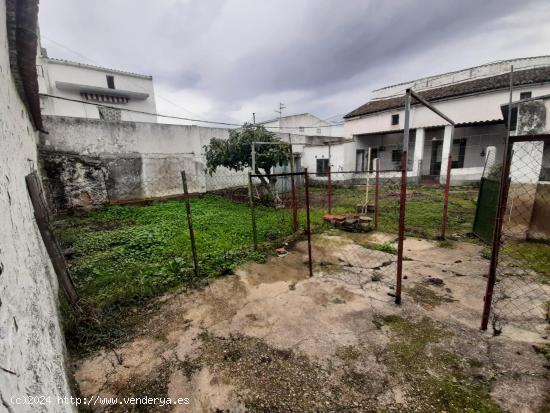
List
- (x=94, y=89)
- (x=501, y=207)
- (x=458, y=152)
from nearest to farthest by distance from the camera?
(x=501, y=207)
(x=458, y=152)
(x=94, y=89)

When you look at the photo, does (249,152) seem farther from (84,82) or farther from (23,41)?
(84,82)

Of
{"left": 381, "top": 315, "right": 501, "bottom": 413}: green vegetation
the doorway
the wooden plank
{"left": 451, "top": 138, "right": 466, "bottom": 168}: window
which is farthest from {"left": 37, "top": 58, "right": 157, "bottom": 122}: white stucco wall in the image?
{"left": 451, "top": 138, "right": 466, "bottom": 168}: window

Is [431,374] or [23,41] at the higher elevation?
[23,41]

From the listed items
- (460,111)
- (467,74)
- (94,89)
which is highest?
(94,89)

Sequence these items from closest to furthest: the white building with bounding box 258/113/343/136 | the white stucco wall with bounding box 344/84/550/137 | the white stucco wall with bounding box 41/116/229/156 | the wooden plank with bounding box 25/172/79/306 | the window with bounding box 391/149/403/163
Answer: the wooden plank with bounding box 25/172/79/306, the white stucco wall with bounding box 41/116/229/156, the white stucco wall with bounding box 344/84/550/137, the window with bounding box 391/149/403/163, the white building with bounding box 258/113/343/136

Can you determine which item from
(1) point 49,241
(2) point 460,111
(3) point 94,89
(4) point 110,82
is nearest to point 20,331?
(1) point 49,241

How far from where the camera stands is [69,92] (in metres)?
18.4

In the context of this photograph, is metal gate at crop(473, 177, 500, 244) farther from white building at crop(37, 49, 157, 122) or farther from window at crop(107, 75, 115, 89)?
window at crop(107, 75, 115, 89)

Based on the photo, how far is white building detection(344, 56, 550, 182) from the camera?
547 inches

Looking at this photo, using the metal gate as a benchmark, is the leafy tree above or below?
above

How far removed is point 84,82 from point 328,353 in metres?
24.4

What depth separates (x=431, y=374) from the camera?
2.26m

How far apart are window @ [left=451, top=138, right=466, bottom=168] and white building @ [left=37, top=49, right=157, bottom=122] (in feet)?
72.1

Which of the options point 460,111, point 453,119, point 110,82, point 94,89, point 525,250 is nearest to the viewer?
point 525,250
